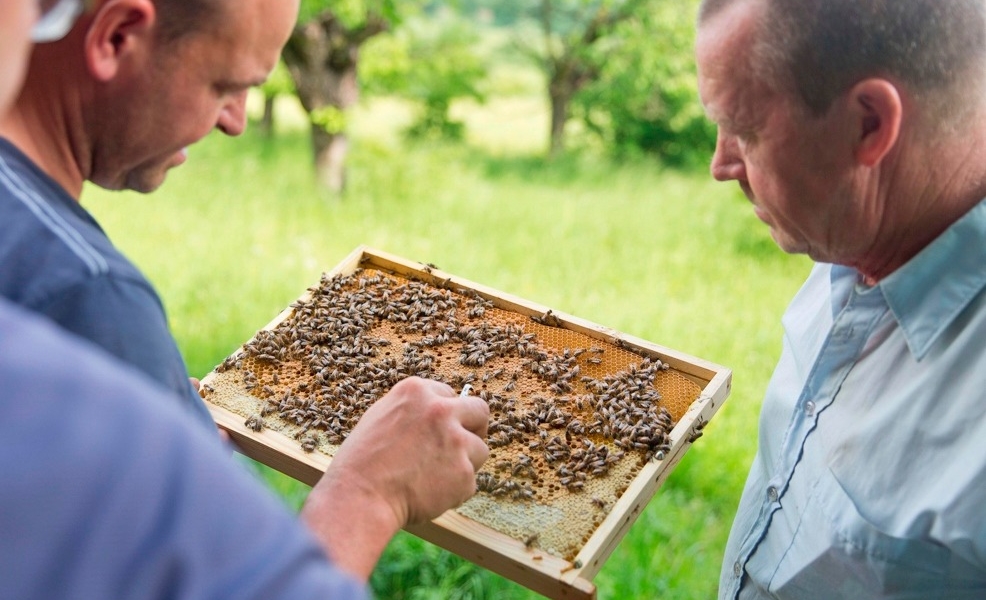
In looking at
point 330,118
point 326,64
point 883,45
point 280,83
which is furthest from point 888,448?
point 280,83

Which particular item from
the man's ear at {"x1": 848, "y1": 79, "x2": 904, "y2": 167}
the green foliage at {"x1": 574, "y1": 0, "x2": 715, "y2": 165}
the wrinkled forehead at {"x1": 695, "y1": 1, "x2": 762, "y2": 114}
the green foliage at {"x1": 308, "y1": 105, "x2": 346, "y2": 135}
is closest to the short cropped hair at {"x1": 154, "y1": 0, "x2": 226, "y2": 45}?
the wrinkled forehead at {"x1": 695, "y1": 1, "x2": 762, "y2": 114}

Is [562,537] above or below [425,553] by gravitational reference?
above

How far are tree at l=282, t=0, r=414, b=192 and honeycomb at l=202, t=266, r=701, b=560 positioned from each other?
5.10 m

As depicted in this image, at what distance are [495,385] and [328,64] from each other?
21.0 feet

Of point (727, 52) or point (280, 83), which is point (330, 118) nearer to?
point (280, 83)

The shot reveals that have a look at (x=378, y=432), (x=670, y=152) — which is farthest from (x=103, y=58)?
(x=670, y=152)

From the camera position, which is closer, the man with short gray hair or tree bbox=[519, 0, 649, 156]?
the man with short gray hair

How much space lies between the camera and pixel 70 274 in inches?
59.6

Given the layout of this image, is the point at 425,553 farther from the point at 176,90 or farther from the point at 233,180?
the point at 233,180

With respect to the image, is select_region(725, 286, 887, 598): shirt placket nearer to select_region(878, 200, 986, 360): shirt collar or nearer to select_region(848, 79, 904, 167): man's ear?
select_region(878, 200, 986, 360): shirt collar

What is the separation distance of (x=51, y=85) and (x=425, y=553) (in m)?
3.50

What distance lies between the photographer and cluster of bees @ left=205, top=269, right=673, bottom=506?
2500 millimetres

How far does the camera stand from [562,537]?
2.24 metres

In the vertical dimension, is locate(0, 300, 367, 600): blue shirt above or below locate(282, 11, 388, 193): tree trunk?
above
